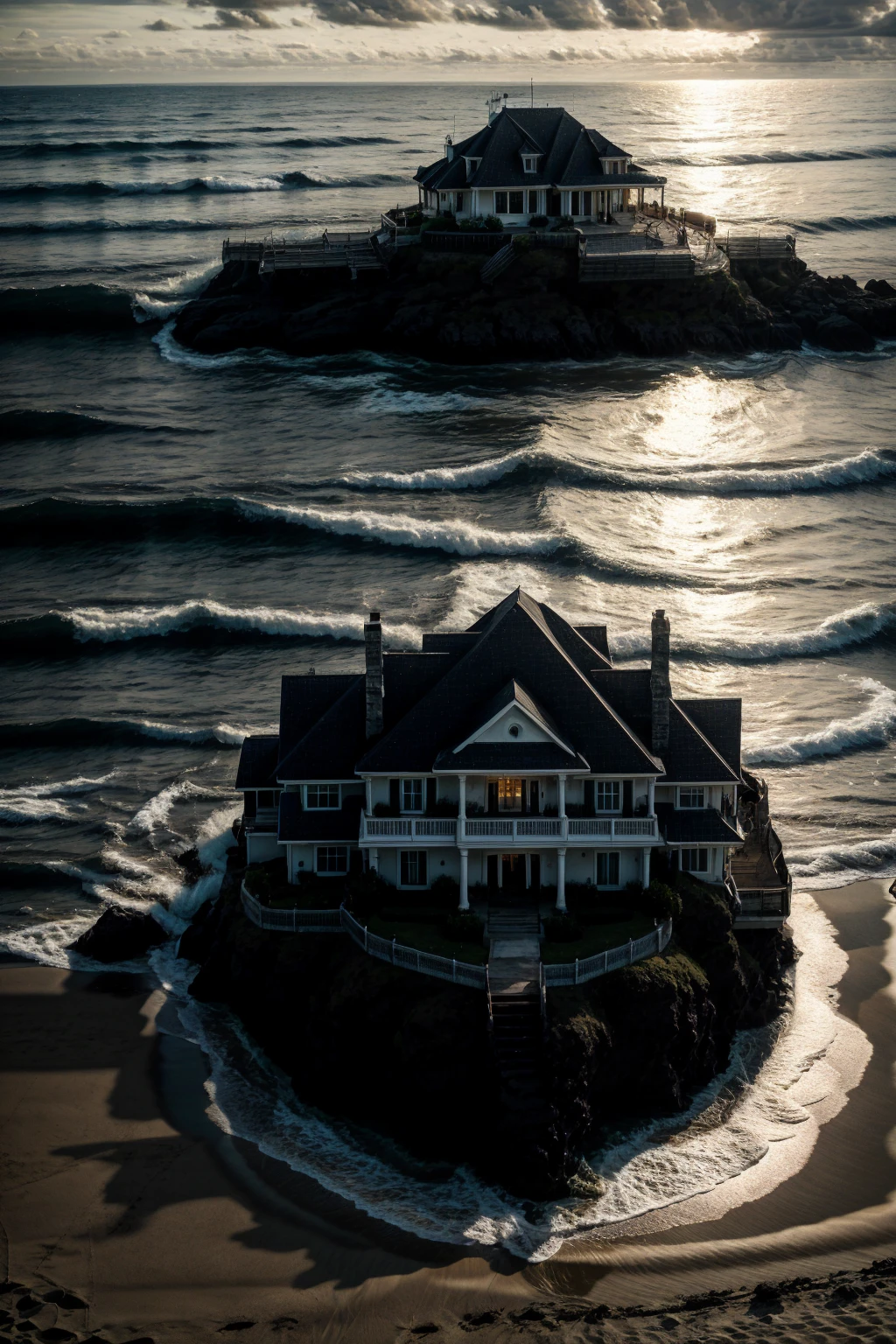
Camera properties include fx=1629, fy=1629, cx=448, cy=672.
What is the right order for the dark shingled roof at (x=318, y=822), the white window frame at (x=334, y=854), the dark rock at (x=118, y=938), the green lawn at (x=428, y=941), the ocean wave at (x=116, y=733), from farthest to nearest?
the ocean wave at (x=116, y=733)
the dark rock at (x=118, y=938)
the white window frame at (x=334, y=854)
the dark shingled roof at (x=318, y=822)
the green lawn at (x=428, y=941)

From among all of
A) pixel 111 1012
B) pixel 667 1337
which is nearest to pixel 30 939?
pixel 111 1012

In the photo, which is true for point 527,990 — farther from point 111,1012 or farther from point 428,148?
point 428,148

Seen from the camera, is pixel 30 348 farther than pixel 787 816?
Yes

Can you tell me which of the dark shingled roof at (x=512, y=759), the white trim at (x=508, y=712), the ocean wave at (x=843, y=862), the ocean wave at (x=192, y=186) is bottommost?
the ocean wave at (x=843, y=862)

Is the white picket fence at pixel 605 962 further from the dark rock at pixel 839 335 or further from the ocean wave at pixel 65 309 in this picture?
the ocean wave at pixel 65 309

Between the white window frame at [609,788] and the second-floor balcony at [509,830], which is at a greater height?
the white window frame at [609,788]

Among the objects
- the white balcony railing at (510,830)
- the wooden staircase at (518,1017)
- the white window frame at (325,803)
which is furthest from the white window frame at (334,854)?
the wooden staircase at (518,1017)

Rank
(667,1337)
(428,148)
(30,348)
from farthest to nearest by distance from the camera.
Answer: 1. (428,148)
2. (30,348)
3. (667,1337)
